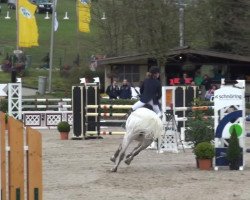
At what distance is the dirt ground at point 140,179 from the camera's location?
37.7ft

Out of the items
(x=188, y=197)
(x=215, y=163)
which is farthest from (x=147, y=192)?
(x=215, y=163)

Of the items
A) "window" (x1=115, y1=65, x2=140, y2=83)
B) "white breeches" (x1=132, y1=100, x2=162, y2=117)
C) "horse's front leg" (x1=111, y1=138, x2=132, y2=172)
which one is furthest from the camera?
"window" (x1=115, y1=65, x2=140, y2=83)

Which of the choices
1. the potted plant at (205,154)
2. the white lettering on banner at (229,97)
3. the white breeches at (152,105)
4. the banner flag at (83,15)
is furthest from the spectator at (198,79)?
the white lettering on banner at (229,97)

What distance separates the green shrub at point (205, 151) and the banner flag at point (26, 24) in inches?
925

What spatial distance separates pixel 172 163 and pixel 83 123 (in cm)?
737

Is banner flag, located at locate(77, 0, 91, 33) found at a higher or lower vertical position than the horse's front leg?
higher

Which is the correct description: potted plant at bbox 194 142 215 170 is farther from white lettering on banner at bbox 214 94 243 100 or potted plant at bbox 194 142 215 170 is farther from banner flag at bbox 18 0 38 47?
banner flag at bbox 18 0 38 47

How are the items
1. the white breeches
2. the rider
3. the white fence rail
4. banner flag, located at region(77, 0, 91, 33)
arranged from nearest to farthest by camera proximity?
the white breeches, the rider, the white fence rail, banner flag, located at region(77, 0, 91, 33)

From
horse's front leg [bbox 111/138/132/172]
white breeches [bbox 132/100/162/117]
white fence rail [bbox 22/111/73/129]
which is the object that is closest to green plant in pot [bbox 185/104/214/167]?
white breeches [bbox 132/100/162/117]

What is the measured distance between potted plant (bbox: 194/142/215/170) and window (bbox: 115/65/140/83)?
25.6 metres

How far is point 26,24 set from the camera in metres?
37.1

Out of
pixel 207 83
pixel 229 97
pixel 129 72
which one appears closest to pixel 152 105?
pixel 229 97

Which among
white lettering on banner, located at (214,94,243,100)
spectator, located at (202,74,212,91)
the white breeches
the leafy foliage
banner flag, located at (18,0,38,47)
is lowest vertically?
the leafy foliage

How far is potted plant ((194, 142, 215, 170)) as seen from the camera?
14.3m
